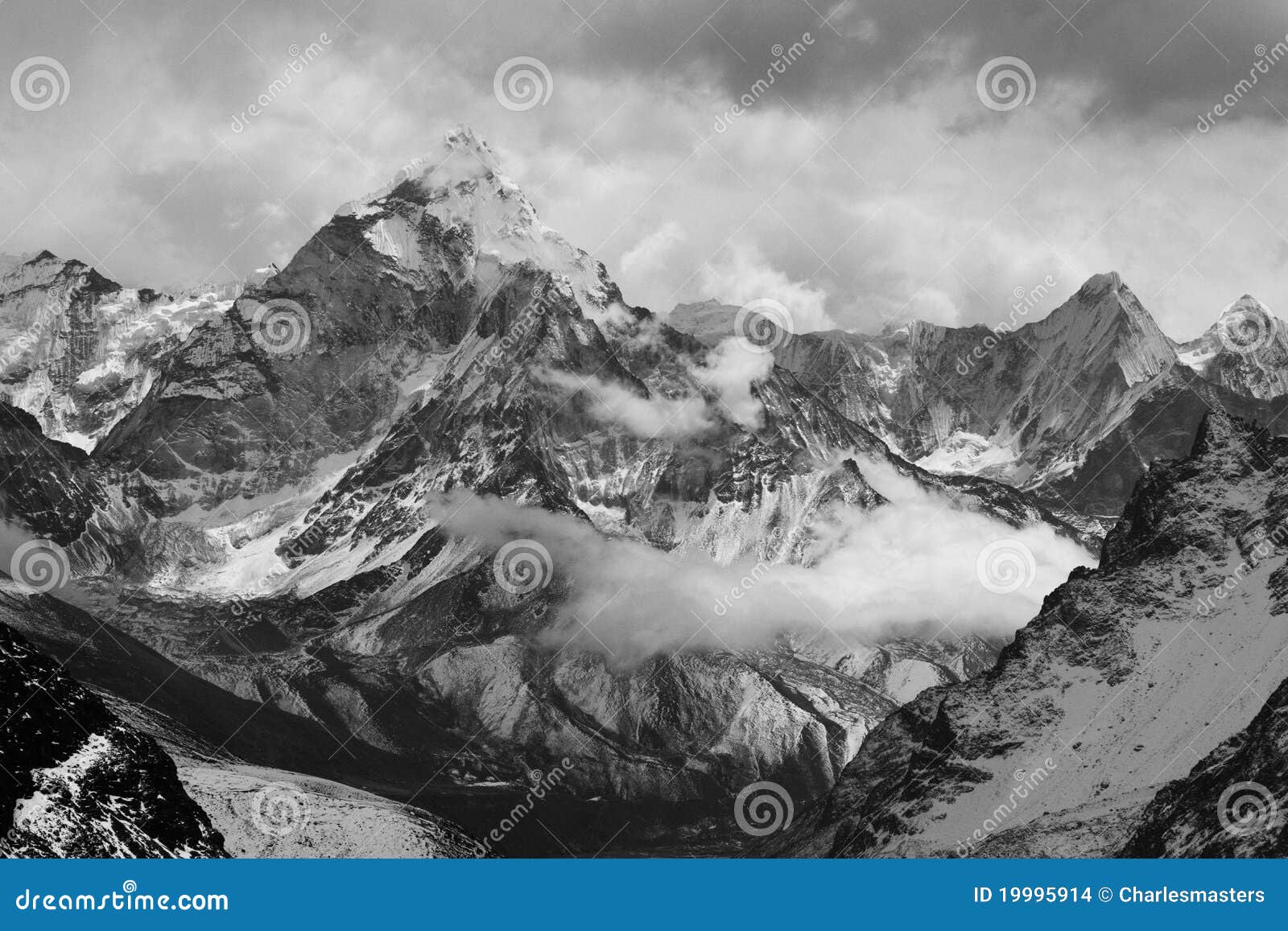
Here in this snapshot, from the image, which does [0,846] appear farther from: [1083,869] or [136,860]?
[1083,869]

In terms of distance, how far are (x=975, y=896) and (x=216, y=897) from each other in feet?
209

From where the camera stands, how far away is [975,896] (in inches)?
6403

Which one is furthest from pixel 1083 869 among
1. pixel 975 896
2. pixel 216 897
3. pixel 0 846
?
pixel 0 846

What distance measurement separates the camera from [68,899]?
15350 cm

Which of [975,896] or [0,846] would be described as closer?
[975,896]

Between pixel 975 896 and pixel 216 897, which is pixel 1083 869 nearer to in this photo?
pixel 975 896

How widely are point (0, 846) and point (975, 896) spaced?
102 m

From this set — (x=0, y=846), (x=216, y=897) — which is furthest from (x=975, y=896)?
(x=0, y=846)

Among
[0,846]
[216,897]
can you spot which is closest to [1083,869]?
[216,897]

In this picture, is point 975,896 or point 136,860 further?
point 136,860

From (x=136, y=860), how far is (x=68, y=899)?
138ft

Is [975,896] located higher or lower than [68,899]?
higher

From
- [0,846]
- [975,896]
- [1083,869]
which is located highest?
[1083,869]

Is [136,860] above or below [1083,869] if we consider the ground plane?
below
